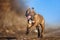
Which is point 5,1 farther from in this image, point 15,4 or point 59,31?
point 59,31

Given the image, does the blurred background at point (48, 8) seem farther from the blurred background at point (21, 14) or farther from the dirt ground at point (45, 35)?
the dirt ground at point (45, 35)

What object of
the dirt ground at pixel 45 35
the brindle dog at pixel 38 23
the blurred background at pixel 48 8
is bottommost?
the dirt ground at pixel 45 35

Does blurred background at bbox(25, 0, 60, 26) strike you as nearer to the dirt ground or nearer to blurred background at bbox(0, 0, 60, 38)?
blurred background at bbox(0, 0, 60, 38)

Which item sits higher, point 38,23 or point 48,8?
point 48,8

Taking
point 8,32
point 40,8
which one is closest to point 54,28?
point 40,8

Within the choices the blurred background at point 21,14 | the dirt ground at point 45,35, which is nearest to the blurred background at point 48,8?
the blurred background at point 21,14

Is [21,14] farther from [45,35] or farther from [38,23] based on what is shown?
[45,35]

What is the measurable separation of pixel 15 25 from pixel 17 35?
156 millimetres

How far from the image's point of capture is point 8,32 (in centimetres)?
376

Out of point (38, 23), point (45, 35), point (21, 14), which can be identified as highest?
point (21, 14)

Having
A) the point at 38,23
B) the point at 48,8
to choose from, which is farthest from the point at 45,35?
the point at 48,8

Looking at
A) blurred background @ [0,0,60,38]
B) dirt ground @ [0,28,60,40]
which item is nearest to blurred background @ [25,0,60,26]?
blurred background @ [0,0,60,38]

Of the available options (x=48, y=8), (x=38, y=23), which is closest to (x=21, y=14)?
(x=38, y=23)

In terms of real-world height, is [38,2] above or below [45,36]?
above
